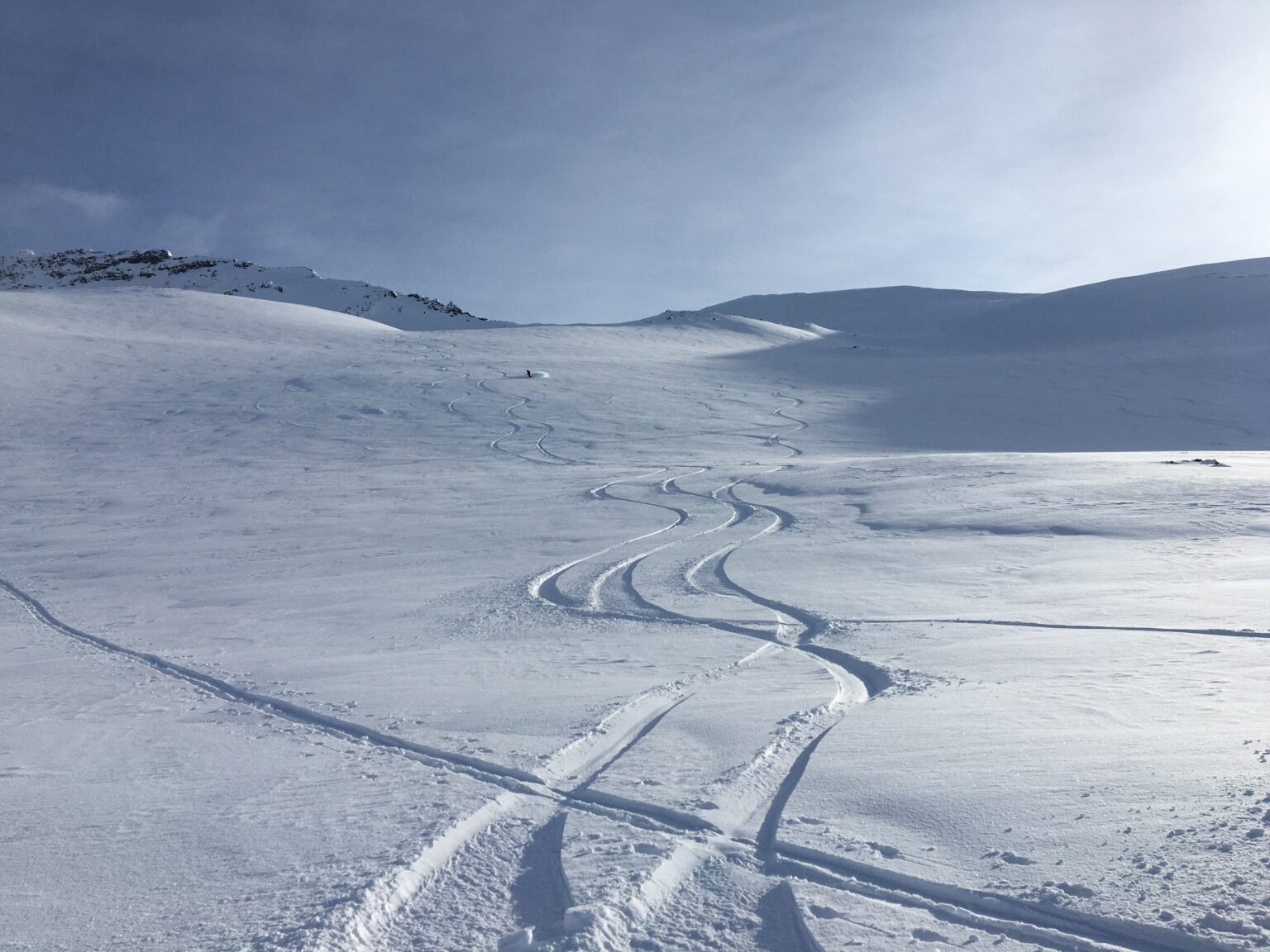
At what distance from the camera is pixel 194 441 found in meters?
16.6

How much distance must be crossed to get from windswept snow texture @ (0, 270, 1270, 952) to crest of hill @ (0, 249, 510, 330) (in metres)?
34.6

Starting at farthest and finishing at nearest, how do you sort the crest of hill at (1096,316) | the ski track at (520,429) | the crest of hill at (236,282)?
the crest of hill at (236,282), the crest of hill at (1096,316), the ski track at (520,429)

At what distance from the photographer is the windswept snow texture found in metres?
2.55

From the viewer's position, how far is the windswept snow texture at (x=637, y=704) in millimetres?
2553

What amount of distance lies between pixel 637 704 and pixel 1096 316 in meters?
42.0

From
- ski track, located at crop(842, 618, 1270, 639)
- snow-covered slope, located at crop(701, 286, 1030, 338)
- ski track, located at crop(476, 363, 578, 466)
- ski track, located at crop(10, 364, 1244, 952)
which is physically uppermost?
snow-covered slope, located at crop(701, 286, 1030, 338)

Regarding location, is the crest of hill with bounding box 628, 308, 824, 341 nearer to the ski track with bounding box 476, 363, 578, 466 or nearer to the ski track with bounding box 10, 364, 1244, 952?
the ski track with bounding box 476, 363, 578, 466

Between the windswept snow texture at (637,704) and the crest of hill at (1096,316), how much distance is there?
80.2ft

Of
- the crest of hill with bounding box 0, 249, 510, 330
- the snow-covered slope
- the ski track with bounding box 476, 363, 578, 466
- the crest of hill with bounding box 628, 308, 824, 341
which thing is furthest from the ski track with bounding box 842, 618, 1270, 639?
the crest of hill with bounding box 0, 249, 510, 330

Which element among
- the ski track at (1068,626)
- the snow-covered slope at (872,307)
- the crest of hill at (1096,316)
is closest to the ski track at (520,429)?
the ski track at (1068,626)

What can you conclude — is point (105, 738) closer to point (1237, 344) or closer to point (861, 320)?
point (1237, 344)

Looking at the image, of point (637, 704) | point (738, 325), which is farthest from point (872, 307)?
point (637, 704)

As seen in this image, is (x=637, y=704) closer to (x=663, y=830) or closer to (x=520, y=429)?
(x=663, y=830)

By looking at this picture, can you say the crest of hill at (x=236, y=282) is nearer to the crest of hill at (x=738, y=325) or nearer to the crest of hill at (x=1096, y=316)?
the crest of hill at (x=738, y=325)
